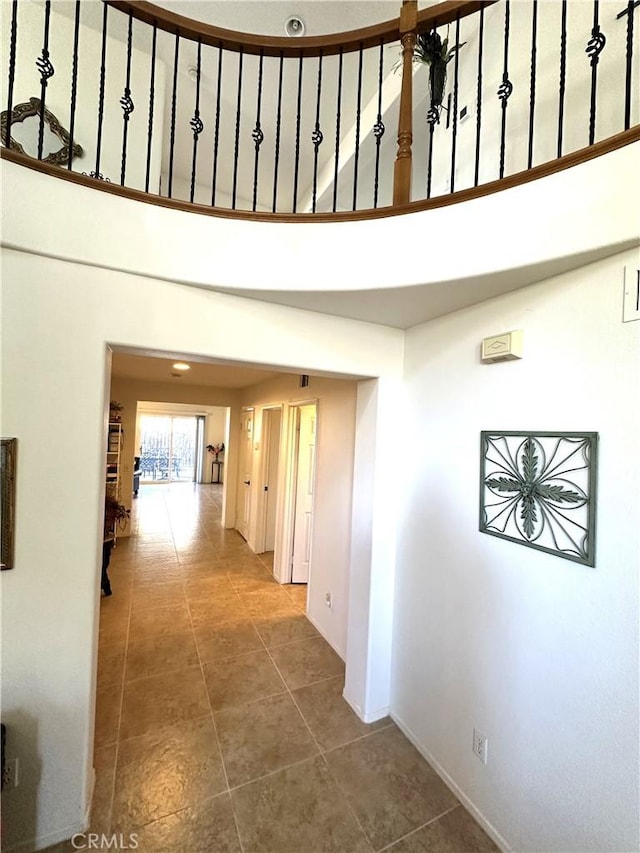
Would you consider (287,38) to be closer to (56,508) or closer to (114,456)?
(56,508)

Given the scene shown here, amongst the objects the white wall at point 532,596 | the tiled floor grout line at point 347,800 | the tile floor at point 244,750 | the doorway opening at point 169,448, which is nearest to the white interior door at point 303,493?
the tile floor at point 244,750

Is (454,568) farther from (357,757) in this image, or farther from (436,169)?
(436,169)

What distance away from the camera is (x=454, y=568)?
177 cm

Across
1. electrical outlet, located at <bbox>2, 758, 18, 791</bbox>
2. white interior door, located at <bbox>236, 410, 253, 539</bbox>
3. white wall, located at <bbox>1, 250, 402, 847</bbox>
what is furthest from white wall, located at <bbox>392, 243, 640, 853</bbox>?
white interior door, located at <bbox>236, 410, 253, 539</bbox>

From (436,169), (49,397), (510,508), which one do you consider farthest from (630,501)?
(436,169)

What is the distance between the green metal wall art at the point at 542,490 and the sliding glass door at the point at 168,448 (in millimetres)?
11299

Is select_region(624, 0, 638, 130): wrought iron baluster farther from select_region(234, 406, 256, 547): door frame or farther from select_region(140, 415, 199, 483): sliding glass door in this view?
select_region(140, 415, 199, 483): sliding glass door

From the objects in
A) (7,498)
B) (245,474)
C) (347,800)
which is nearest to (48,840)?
(347,800)

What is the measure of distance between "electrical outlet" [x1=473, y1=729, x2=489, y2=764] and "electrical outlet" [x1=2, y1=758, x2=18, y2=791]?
6.50 ft

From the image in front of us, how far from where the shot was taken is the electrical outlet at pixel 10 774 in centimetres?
135

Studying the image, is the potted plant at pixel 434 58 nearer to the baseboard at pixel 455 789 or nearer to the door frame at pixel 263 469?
the baseboard at pixel 455 789

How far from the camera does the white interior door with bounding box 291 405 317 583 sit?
13.1 feet

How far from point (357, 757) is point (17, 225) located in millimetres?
3022

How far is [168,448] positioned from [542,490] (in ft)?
38.7
